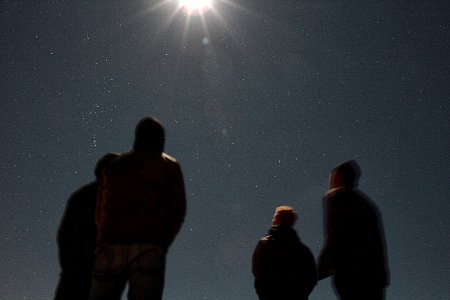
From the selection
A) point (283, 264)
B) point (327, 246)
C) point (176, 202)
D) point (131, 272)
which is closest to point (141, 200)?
point (176, 202)

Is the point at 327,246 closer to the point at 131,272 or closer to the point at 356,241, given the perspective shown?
the point at 356,241

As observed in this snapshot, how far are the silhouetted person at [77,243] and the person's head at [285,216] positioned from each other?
2.24 m

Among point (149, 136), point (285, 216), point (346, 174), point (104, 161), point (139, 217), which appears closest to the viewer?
point (139, 217)

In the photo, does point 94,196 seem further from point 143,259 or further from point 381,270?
point 381,270

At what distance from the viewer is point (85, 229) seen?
4234 mm

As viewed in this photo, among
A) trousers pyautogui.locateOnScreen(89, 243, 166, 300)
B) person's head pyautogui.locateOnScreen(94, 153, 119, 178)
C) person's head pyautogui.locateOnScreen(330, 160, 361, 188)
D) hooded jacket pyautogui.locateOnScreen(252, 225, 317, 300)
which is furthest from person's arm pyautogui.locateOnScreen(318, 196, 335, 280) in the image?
person's head pyautogui.locateOnScreen(94, 153, 119, 178)

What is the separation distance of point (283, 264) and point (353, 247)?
1212 millimetres

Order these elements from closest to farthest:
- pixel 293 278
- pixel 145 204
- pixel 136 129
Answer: pixel 145 204 < pixel 136 129 < pixel 293 278

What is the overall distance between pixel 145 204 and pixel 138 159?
397 mm

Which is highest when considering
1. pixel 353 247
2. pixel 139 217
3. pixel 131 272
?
pixel 353 247

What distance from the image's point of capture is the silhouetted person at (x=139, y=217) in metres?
3.05

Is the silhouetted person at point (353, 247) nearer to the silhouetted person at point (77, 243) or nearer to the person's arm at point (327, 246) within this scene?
the person's arm at point (327, 246)

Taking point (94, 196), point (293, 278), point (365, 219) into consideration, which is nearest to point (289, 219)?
point (293, 278)

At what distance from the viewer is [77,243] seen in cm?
416
